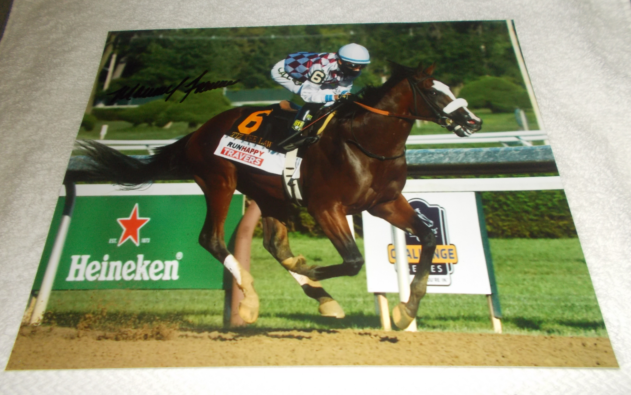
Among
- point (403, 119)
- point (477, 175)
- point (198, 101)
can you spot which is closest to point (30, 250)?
point (198, 101)

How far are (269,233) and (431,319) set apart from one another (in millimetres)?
763

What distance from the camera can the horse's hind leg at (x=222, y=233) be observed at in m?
1.66

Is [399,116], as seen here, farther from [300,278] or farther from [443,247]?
[300,278]

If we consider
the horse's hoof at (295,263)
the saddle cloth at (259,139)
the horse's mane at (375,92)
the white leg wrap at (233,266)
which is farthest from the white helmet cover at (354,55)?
the white leg wrap at (233,266)

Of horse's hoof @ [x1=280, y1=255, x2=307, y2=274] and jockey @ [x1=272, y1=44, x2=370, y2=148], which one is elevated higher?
jockey @ [x1=272, y1=44, x2=370, y2=148]

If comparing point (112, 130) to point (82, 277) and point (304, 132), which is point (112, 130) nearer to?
point (82, 277)

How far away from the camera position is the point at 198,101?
2041 millimetres

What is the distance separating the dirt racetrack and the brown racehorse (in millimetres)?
112

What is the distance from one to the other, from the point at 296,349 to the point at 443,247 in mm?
739

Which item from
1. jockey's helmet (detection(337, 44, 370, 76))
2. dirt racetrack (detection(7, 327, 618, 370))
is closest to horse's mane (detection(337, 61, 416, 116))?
jockey's helmet (detection(337, 44, 370, 76))

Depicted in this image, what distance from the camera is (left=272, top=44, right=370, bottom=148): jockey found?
5.98 ft
